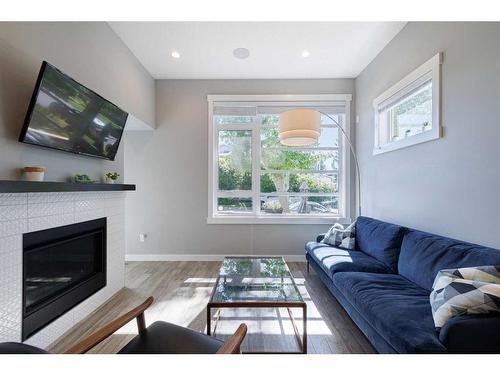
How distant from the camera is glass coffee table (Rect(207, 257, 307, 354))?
1.64 m

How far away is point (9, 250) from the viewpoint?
1.52m

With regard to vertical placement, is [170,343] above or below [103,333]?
below

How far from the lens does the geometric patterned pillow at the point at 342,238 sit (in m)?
2.97

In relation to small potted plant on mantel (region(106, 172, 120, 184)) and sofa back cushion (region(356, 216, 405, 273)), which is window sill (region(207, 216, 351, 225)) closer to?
sofa back cushion (region(356, 216, 405, 273))

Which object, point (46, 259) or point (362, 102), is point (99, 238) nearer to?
point (46, 259)

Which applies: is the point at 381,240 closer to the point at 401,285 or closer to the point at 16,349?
the point at 401,285

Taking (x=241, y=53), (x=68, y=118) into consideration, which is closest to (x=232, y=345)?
(x=68, y=118)

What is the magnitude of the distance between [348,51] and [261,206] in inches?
100

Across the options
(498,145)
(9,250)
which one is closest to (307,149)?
(498,145)

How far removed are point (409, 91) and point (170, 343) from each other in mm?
3185

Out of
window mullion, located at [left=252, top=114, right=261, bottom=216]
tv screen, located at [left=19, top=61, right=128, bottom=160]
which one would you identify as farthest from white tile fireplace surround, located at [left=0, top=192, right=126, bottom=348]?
window mullion, located at [left=252, top=114, right=261, bottom=216]

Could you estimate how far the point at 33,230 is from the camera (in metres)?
1.70

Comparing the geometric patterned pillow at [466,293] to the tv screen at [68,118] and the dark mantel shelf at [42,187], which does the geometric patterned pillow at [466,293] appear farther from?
the tv screen at [68,118]

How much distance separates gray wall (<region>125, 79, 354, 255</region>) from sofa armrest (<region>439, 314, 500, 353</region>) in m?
2.72
